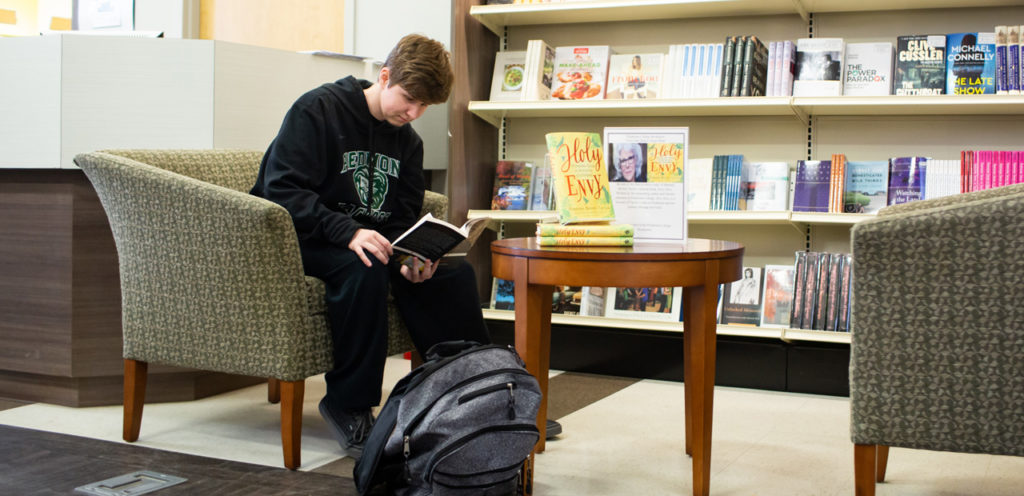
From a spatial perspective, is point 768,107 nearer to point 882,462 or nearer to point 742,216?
point 742,216

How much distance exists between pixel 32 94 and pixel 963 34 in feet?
9.37

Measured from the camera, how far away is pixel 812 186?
3.06 meters

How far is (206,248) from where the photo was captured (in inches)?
78.9

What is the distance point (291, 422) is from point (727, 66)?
6.40 ft

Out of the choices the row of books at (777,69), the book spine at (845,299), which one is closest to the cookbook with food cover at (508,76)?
the row of books at (777,69)

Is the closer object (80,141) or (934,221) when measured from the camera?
(934,221)

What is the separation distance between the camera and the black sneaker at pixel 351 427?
207 cm

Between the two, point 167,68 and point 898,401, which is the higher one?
point 167,68

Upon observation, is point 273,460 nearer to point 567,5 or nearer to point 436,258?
point 436,258

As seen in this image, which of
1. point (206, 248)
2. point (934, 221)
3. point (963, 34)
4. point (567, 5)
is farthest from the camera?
point (567, 5)

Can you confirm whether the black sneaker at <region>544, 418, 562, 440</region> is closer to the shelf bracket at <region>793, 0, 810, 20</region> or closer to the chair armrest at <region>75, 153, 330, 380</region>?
the chair armrest at <region>75, 153, 330, 380</region>

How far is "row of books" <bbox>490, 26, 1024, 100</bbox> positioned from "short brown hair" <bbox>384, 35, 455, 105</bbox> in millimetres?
1253

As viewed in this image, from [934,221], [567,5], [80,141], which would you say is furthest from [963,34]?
[80,141]

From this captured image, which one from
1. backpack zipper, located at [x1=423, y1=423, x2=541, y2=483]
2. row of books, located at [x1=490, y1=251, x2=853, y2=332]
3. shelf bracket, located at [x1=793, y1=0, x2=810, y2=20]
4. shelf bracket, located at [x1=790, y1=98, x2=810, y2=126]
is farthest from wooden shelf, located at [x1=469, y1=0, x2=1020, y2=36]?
backpack zipper, located at [x1=423, y1=423, x2=541, y2=483]
